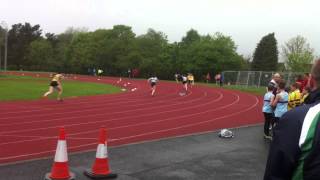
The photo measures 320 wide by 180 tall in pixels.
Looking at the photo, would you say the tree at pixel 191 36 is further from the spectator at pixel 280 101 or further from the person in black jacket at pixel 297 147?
the person in black jacket at pixel 297 147

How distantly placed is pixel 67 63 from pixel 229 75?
163ft

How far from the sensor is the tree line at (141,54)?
76312 millimetres

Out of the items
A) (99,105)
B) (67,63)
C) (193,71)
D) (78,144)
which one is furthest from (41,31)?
(78,144)

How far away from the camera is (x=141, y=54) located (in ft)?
271

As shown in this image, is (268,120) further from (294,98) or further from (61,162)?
(61,162)

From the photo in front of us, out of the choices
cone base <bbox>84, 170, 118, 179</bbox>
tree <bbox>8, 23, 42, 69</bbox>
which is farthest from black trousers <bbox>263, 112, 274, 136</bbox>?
tree <bbox>8, 23, 42, 69</bbox>

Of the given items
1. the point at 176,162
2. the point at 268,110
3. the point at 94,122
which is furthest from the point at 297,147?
the point at 94,122

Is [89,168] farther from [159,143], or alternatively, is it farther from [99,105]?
[99,105]

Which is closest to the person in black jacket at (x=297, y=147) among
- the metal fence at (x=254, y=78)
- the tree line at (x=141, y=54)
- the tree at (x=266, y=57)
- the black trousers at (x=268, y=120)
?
the black trousers at (x=268, y=120)

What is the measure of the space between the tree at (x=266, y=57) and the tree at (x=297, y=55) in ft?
8.84

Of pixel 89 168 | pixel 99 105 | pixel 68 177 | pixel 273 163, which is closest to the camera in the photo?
pixel 273 163

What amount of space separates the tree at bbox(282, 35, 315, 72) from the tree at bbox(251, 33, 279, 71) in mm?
2695

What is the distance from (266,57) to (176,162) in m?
82.8

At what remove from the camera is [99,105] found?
22453 millimetres
